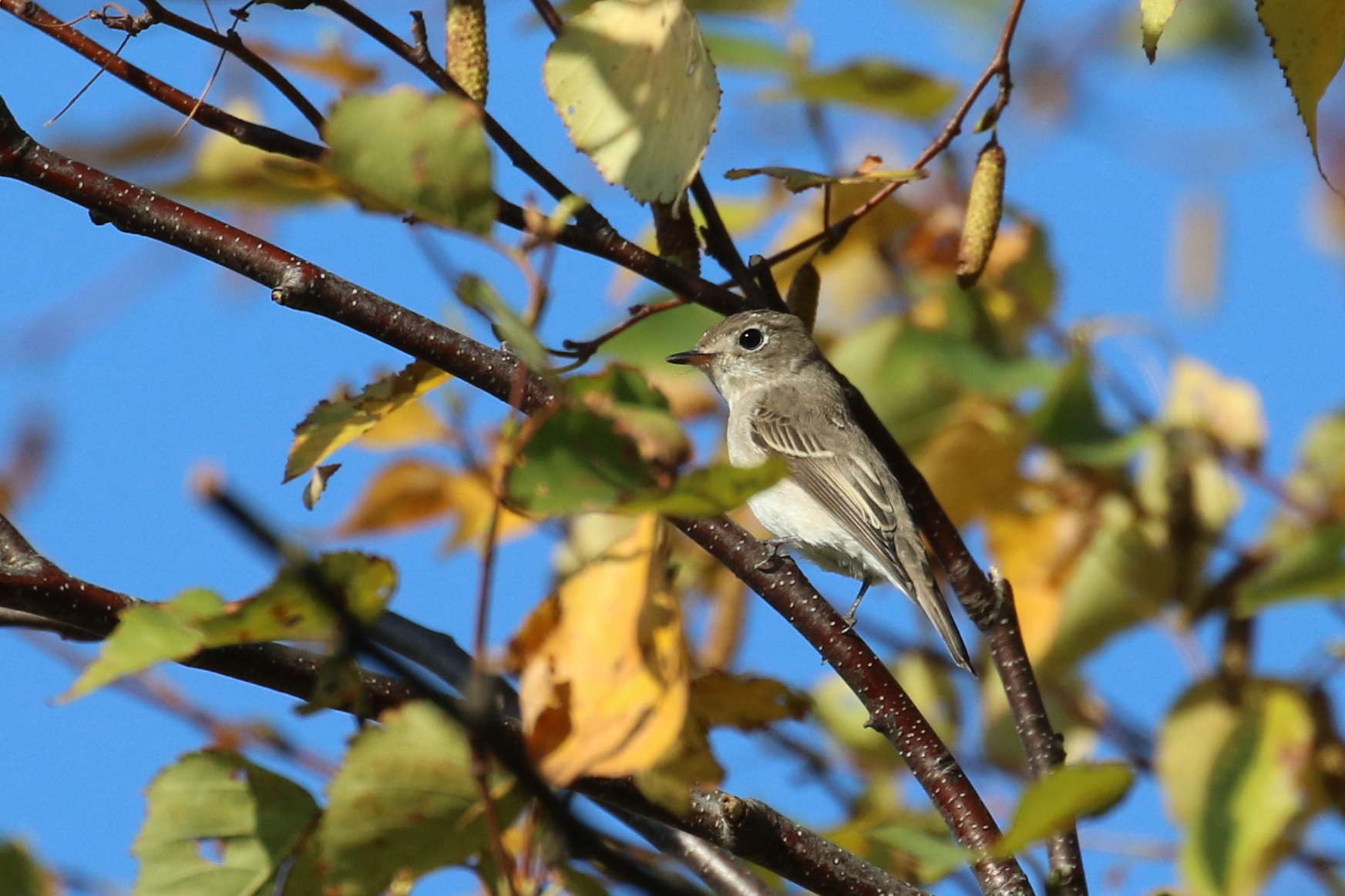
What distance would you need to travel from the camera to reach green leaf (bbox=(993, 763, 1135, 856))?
4.30 ft

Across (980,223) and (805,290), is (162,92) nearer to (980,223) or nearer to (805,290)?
(805,290)

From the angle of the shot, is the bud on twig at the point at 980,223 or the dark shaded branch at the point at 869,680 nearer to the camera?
the dark shaded branch at the point at 869,680

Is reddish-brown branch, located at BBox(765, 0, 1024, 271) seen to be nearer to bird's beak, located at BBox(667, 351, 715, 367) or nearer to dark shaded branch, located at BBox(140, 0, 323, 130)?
dark shaded branch, located at BBox(140, 0, 323, 130)

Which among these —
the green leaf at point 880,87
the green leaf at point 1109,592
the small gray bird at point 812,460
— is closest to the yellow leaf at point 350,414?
the green leaf at point 880,87

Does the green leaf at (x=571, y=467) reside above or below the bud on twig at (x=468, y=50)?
below

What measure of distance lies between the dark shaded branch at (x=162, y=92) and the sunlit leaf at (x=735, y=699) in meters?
1.00

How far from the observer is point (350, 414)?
2.04 m

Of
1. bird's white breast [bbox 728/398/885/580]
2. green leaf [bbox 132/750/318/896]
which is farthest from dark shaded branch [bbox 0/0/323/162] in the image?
bird's white breast [bbox 728/398/885/580]

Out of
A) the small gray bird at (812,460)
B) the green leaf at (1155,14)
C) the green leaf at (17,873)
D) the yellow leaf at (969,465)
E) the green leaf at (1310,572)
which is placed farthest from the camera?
the small gray bird at (812,460)

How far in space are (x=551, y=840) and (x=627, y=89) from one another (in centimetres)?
101

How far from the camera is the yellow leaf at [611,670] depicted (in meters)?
1.30

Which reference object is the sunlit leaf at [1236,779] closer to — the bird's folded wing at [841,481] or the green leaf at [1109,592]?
the green leaf at [1109,592]

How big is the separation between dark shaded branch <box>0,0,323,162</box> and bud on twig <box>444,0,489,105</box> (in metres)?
0.25

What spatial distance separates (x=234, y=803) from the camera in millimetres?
1667
